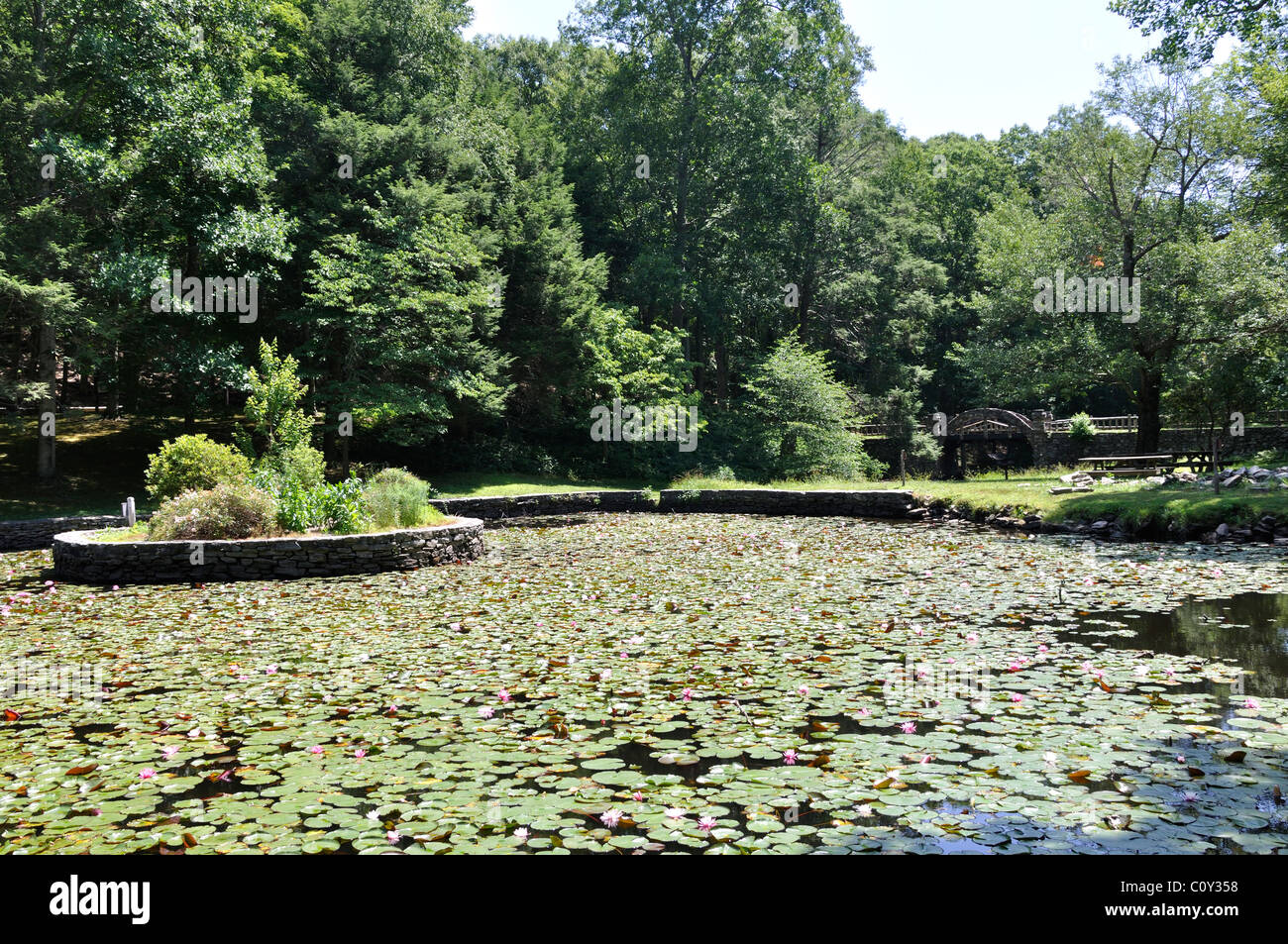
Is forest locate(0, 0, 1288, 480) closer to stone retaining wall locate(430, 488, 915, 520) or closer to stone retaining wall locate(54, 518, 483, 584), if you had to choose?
stone retaining wall locate(430, 488, 915, 520)

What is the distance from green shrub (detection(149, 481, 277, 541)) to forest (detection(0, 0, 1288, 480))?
8947mm

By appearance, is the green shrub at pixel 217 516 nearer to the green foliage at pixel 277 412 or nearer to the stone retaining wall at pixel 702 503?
the green foliage at pixel 277 412

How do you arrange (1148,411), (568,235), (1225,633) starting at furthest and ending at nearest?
(568,235), (1148,411), (1225,633)

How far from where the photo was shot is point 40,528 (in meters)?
15.9

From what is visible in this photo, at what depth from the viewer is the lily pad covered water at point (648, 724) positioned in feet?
11.3

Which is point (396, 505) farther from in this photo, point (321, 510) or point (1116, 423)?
point (1116, 423)

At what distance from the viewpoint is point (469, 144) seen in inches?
1110

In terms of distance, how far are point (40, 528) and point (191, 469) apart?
4.99m

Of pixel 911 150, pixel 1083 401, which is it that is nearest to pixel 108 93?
pixel 911 150

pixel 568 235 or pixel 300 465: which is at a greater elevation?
pixel 568 235

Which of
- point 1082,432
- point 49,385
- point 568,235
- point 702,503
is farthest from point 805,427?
point 49,385

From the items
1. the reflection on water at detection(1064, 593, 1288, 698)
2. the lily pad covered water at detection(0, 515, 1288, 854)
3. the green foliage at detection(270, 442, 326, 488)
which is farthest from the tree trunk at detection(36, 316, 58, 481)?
the reflection on water at detection(1064, 593, 1288, 698)
